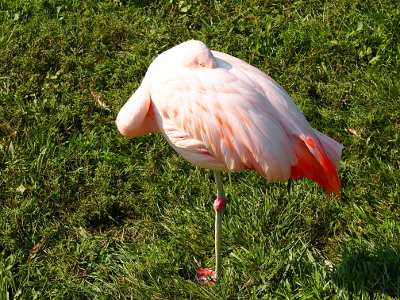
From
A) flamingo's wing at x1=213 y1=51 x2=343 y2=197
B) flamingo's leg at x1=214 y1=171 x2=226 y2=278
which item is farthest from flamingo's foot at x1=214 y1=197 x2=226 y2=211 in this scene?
flamingo's wing at x1=213 y1=51 x2=343 y2=197

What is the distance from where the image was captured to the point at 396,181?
332 centimetres

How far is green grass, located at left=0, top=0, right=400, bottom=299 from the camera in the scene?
3047 millimetres

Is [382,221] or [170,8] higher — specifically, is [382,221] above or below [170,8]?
below

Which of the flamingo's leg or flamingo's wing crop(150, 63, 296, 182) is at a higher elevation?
flamingo's wing crop(150, 63, 296, 182)

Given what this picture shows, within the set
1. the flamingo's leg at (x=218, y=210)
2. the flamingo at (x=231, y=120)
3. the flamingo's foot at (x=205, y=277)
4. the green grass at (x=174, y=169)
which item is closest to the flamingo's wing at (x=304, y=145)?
the flamingo at (x=231, y=120)

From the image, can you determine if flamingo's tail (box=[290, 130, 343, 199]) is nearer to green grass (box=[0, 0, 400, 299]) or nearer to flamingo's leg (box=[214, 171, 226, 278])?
flamingo's leg (box=[214, 171, 226, 278])

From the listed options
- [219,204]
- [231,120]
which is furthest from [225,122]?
[219,204]

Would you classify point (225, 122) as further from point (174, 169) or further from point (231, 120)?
point (174, 169)

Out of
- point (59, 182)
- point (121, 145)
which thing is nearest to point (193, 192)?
point (121, 145)

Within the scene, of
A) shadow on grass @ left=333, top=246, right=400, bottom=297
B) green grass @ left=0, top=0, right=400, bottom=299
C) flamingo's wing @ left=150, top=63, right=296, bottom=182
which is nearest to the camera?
flamingo's wing @ left=150, top=63, right=296, bottom=182

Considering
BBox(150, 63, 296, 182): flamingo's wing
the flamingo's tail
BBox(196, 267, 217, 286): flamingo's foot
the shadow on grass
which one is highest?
BBox(150, 63, 296, 182): flamingo's wing

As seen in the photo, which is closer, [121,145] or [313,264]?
[313,264]

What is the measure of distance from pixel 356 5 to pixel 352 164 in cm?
172

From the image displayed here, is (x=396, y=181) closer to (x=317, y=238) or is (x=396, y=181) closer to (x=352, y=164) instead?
(x=352, y=164)
